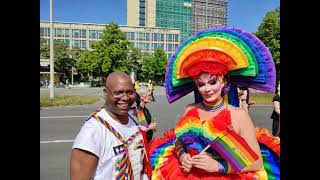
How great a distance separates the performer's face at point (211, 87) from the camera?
2760 millimetres

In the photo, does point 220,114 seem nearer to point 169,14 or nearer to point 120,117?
point 120,117

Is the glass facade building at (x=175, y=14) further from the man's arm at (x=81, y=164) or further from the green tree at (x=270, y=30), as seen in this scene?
the man's arm at (x=81, y=164)

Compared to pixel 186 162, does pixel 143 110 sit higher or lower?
higher

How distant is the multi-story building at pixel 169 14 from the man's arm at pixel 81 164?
12533 cm

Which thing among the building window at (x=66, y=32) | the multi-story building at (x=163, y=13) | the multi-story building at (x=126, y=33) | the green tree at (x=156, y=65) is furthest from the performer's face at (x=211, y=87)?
the multi-story building at (x=163, y=13)

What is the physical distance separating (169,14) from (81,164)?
127 m

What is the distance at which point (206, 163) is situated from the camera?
263 centimetres

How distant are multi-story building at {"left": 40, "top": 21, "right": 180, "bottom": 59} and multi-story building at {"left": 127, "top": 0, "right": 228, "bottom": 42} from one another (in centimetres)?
1945

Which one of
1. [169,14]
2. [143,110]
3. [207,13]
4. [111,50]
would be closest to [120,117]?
[143,110]

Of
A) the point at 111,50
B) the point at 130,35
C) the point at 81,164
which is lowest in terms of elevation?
the point at 81,164

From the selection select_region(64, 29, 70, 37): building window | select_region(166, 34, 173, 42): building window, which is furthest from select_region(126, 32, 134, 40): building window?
select_region(64, 29, 70, 37): building window
